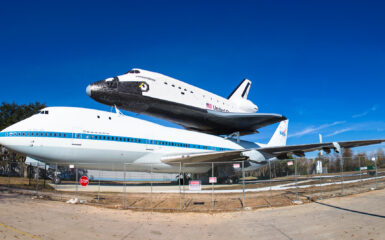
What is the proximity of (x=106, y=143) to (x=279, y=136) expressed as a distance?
77.8ft

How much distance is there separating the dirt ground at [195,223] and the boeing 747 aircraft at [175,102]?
→ 36.1 feet

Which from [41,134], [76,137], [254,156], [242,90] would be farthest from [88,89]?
[242,90]

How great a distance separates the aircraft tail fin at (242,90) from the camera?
33094 mm

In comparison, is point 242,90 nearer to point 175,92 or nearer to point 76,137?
point 175,92

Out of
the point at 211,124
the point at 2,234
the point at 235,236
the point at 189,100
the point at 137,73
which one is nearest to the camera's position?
the point at 2,234

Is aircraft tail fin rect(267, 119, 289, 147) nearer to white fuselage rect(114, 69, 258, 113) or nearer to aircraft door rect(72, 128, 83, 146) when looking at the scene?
white fuselage rect(114, 69, 258, 113)

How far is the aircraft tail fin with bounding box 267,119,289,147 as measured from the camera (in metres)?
32.3

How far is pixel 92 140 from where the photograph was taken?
618 inches

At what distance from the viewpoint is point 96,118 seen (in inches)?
655

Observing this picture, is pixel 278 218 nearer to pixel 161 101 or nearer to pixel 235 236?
pixel 235 236

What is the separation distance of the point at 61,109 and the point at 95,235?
12052 millimetres

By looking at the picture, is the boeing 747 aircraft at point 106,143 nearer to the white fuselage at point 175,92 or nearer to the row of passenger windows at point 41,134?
the row of passenger windows at point 41,134

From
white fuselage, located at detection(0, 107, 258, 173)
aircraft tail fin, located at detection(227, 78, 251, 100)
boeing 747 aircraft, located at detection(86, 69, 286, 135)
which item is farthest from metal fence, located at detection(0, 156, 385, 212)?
aircraft tail fin, located at detection(227, 78, 251, 100)

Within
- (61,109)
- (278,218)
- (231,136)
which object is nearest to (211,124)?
(231,136)
